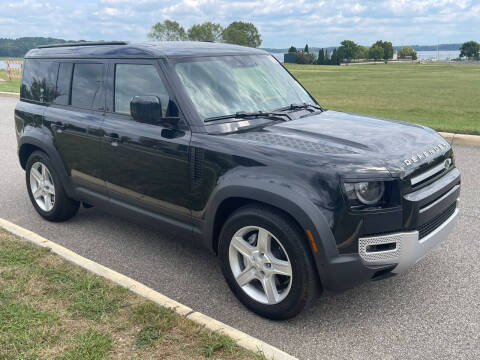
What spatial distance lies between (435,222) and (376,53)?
121 meters

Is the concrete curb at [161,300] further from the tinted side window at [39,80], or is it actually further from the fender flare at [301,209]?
the tinted side window at [39,80]

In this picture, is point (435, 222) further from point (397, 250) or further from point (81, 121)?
point (81, 121)

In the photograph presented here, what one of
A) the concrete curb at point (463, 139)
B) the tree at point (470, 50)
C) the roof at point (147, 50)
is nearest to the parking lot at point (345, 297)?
the roof at point (147, 50)

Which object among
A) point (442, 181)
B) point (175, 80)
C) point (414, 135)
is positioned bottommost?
point (442, 181)

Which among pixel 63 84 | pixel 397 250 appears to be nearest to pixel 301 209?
pixel 397 250

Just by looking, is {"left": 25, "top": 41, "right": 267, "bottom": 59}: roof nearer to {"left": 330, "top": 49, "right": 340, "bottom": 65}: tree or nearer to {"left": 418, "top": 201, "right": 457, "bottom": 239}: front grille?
{"left": 418, "top": 201, "right": 457, "bottom": 239}: front grille

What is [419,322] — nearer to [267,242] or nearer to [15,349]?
[267,242]

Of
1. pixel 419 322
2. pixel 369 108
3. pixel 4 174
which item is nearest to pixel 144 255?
pixel 419 322

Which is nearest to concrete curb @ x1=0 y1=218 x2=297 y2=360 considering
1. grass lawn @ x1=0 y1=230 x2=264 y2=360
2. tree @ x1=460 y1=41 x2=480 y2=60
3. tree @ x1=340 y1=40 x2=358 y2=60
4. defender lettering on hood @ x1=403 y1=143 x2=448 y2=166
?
grass lawn @ x1=0 y1=230 x2=264 y2=360

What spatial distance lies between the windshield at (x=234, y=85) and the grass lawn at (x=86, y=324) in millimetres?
1586

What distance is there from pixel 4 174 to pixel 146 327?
221 inches

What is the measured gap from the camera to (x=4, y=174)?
790 centimetres

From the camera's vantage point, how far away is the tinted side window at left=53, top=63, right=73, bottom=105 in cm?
513

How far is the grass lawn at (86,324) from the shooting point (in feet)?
10.2
